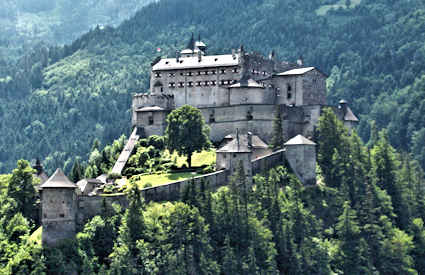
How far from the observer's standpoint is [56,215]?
98.7 m

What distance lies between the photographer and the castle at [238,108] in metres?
114

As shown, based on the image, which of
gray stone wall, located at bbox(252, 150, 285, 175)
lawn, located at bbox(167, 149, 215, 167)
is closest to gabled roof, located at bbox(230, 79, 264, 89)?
lawn, located at bbox(167, 149, 215, 167)

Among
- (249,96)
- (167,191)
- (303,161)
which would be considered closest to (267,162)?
(303,161)

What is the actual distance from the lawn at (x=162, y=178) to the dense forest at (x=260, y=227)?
610cm

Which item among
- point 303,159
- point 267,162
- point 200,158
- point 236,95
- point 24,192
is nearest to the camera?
point 24,192

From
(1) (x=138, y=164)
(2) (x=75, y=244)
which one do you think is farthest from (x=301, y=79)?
(2) (x=75, y=244)

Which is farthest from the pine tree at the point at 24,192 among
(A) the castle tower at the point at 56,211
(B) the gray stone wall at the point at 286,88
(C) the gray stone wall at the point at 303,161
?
(B) the gray stone wall at the point at 286,88

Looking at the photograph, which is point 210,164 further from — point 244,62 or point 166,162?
point 244,62

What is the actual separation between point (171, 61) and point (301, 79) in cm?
2096

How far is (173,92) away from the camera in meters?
140

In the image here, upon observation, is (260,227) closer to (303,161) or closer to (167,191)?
(167,191)

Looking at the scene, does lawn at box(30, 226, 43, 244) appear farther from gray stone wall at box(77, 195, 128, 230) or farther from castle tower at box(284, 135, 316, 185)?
castle tower at box(284, 135, 316, 185)

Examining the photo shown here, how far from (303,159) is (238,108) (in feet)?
50.3

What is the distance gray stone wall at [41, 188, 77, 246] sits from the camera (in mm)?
98438
